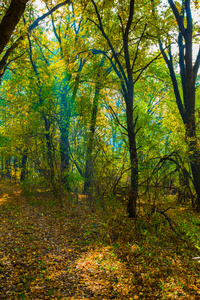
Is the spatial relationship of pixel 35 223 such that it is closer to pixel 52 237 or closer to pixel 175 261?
pixel 52 237

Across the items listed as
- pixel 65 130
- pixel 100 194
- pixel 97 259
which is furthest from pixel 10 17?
pixel 65 130

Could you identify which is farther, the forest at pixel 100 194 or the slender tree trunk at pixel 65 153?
the slender tree trunk at pixel 65 153

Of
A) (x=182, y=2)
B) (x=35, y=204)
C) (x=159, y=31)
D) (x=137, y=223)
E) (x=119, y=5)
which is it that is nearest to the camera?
(x=137, y=223)

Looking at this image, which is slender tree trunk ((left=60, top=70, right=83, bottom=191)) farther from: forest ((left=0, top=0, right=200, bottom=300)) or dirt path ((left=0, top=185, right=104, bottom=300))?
dirt path ((left=0, top=185, right=104, bottom=300))

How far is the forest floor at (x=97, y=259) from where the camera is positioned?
382cm

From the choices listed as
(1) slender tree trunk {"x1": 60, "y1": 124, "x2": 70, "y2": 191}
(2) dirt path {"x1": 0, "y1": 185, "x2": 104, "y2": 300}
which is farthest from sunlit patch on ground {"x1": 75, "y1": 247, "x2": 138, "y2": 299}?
(1) slender tree trunk {"x1": 60, "y1": 124, "x2": 70, "y2": 191}

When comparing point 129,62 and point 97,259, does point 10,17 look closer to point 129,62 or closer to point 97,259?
point 129,62

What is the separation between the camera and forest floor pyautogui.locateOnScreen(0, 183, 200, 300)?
3818mm

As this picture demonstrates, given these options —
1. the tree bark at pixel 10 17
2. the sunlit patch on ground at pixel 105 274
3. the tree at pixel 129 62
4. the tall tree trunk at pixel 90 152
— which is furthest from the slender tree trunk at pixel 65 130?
the tree bark at pixel 10 17

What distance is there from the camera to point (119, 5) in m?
7.08

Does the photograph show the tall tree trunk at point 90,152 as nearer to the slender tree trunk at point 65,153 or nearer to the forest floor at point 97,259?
the slender tree trunk at point 65,153

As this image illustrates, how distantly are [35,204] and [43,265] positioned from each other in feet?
18.8

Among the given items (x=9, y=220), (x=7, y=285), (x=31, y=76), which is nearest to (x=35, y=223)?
(x=9, y=220)

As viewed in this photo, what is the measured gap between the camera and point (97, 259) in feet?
16.4
